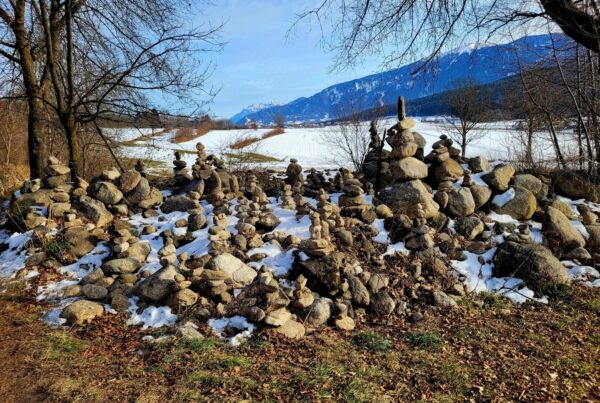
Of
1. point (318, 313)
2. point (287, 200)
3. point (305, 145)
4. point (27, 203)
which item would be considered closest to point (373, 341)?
point (318, 313)

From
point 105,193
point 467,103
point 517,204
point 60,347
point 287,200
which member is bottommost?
point 517,204

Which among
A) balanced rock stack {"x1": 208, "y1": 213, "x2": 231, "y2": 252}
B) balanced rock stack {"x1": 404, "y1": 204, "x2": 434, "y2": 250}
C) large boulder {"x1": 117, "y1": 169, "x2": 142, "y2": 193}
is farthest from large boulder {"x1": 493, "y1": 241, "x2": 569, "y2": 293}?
large boulder {"x1": 117, "y1": 169, "x2": 142, "y2": 193}

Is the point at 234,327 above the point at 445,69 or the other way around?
the other way around

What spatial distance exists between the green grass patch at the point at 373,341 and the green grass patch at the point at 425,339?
234mm

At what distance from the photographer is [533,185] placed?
8023mm

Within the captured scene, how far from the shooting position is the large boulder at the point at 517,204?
7434mm

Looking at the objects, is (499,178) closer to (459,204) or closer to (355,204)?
(459,204)

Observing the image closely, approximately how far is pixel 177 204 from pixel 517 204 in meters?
6.12

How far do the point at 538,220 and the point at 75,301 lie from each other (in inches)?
298

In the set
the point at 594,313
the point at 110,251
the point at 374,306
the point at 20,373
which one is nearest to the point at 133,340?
the point at 20,373

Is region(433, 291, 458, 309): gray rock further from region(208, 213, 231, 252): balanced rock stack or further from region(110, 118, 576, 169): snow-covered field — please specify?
region(110, 118, 576, 169): snow-covered field

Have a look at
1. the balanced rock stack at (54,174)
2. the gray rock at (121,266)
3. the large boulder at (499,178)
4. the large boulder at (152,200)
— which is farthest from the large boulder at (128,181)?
the large boulder at (499,178)

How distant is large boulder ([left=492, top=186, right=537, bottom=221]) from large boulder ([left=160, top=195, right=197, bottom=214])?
18.1 feet

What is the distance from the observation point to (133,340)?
13.2ft
